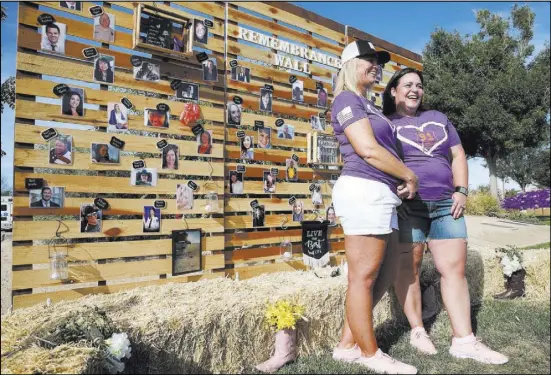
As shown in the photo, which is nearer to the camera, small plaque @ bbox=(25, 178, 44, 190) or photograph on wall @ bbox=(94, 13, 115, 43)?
small plaque @ bbox=(25, 178, 44, 190)

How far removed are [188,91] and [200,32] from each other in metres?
0.60

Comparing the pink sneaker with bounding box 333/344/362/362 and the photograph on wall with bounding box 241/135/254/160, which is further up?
the photograph on wall with bounding box 241/135/254/160

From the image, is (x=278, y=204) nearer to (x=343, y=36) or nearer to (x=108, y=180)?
(x=108, y=180)

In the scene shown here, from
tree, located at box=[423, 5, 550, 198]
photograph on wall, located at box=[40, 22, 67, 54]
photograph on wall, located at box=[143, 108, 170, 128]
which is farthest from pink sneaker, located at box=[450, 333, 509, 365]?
tree, located at box=[423, 5, 550, 198]

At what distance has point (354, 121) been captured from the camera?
8.00 ft

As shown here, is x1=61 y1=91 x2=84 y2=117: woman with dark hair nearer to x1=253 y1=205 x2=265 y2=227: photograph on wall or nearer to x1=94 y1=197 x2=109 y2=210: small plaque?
x1=94 y1=197 x2=109 y2=210: small plaque

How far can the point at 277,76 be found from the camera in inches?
187

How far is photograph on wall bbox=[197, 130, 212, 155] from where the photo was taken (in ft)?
13.1

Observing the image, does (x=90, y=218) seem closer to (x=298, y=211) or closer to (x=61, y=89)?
(x=61, y=89)

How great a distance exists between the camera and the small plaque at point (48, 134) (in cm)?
312

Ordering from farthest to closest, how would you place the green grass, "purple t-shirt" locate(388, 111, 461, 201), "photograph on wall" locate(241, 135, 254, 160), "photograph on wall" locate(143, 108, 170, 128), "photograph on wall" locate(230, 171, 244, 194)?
"photograph on wall" locate(241, 135, 254, 160)
"photograph on wall" locate(230, 171, 244, 194)
"photograph on wall" locate(143, 108, 170, 128)
"purple t-shirt" locate(388, 111, 461, 201)
the green grass

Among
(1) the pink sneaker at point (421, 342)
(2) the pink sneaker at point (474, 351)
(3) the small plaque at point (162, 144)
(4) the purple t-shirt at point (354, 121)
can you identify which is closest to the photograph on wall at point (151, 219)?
(3) the small plaque at point (162, 144)

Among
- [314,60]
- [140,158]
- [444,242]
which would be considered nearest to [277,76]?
[314,60]

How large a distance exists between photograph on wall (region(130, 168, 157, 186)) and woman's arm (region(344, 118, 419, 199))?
1925 millimetres
